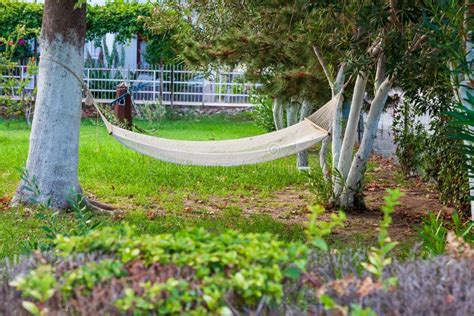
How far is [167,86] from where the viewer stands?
20.8 meters

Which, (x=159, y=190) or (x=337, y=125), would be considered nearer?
(x=337, y=125)

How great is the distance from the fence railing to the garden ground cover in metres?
7.45

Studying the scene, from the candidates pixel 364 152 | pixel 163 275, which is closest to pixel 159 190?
pixel 364 152

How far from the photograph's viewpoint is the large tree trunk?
7.27m

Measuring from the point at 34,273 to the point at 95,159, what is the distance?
9375mm

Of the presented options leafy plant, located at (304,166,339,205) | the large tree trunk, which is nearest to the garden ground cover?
leafy plant, located at (304,166,339,205)

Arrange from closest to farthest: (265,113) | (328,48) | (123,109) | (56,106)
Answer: (56,106) < (328,48) < (123,109) < (265,113)

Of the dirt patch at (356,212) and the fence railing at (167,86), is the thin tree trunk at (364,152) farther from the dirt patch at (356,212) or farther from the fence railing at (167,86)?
the fence railing at (167,86)

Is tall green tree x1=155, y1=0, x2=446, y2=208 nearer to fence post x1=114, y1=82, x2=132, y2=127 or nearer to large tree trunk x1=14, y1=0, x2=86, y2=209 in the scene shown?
large tree trunk x1=14, y1=0, x2=86, y2=209

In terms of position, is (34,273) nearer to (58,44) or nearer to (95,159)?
(58,44)

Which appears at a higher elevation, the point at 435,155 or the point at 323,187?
the point at 435,155

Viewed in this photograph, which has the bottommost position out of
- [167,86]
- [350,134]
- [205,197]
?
[205,197]

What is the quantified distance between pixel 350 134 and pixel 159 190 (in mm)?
2339

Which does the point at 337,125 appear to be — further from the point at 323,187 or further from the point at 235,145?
the point at 235,145
